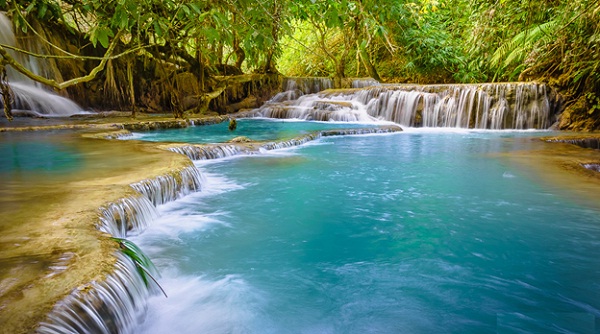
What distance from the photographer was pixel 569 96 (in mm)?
11461

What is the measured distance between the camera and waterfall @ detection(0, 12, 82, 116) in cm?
1143

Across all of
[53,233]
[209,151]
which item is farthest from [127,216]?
[209,151]

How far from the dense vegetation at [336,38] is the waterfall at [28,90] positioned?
625mm

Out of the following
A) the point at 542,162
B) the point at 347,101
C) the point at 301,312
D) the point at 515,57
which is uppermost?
the point at 515,57

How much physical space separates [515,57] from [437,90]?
2646 millimetres

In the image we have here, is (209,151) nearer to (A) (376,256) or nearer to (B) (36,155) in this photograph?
(B) (36,155)

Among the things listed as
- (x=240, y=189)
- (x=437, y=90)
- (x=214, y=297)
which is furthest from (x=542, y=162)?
(x=437, y=90)

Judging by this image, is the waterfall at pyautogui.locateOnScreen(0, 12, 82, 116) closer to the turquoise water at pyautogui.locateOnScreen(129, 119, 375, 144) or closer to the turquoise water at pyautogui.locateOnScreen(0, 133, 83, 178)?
the turquoise water at pyautogui.locateOnScreen(129, 119, 375, 144)

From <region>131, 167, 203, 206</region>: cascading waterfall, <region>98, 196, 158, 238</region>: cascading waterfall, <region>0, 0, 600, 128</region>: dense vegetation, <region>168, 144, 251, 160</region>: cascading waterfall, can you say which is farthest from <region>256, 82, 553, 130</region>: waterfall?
<region>98, 196, 158, 238</region>: cascading waterfall

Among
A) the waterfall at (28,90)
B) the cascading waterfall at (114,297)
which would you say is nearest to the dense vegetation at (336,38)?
the waterfall at (28,90)

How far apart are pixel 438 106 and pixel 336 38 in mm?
10087

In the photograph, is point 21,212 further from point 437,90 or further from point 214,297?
point 437,90

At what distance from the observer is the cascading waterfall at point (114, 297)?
162cm

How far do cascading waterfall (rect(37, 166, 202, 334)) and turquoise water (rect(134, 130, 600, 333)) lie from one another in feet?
0.40
